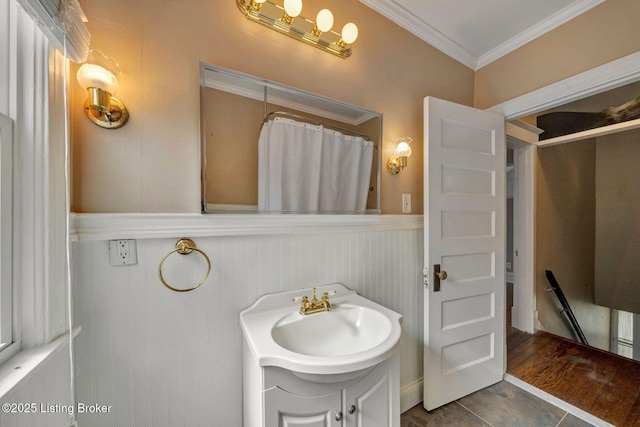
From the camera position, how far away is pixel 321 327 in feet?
3.42

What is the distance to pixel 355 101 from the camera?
135 cm

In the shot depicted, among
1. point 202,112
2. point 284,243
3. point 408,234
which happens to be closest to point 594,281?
point 408,234

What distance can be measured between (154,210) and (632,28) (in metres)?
2.47

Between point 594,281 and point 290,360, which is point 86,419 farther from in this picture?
point 594,281

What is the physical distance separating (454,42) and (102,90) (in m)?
2.09

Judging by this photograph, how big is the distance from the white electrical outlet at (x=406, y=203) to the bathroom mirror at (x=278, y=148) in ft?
0.83

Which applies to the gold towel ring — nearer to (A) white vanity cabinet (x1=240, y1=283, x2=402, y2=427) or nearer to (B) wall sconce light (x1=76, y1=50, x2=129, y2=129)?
(A) white vanity cabinet (x1=240, y1=283, x2=402, y2=427)

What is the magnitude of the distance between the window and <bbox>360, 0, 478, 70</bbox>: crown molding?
1660 millimetres

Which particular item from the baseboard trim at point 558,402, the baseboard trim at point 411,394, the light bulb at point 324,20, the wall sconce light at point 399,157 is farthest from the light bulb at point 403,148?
the baseboard trim at point 558,402

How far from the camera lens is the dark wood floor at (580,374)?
1484mm

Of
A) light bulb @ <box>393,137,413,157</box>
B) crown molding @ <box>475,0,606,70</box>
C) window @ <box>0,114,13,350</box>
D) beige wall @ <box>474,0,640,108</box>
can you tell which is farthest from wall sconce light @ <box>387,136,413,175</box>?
window @ <box>0,114,13,350</box>

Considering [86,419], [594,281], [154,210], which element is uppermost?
[154,210]

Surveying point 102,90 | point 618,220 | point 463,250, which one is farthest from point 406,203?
point 618,220

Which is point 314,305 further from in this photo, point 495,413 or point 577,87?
point 577,87
